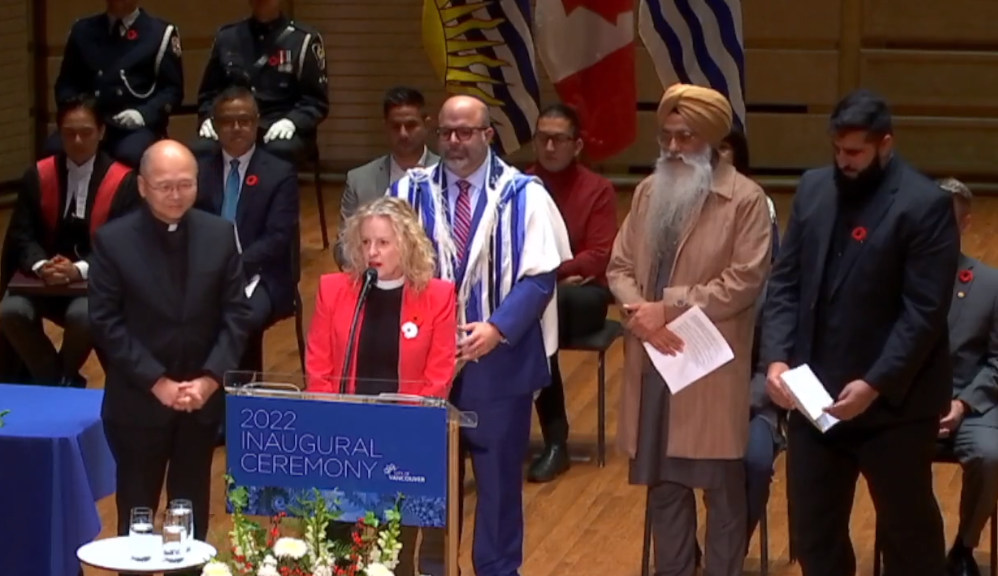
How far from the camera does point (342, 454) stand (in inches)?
154

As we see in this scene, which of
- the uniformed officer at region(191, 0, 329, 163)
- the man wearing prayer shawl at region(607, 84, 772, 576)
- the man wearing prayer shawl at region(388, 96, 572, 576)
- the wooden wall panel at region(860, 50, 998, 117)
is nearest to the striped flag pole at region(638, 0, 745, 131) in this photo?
the uniformed officer at region(191, 0, 329, 163)

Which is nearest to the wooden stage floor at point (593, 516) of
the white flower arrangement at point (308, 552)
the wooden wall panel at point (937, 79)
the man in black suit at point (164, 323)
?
the man in black suit at point (164, 323)

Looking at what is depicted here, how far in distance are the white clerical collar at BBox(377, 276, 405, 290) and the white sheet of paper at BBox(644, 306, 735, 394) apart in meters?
0.87

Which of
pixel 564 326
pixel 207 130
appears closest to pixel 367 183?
pixel 564 326

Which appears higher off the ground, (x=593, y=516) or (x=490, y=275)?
(x=490, y=275)

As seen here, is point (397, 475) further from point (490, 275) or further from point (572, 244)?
point (572, 244)

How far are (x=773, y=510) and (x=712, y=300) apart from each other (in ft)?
5.21

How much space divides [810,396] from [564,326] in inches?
86.6

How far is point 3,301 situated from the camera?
684 cm

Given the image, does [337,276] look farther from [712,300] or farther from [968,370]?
[968,370]

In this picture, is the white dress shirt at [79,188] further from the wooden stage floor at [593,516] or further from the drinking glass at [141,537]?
the drinking glass at [141,537]

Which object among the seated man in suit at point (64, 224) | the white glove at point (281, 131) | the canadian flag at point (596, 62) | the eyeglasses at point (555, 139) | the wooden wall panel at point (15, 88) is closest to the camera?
the eyeglasses at point (555, 139)

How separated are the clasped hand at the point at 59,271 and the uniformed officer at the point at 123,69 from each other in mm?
1210

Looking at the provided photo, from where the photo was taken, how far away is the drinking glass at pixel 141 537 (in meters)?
3.89
